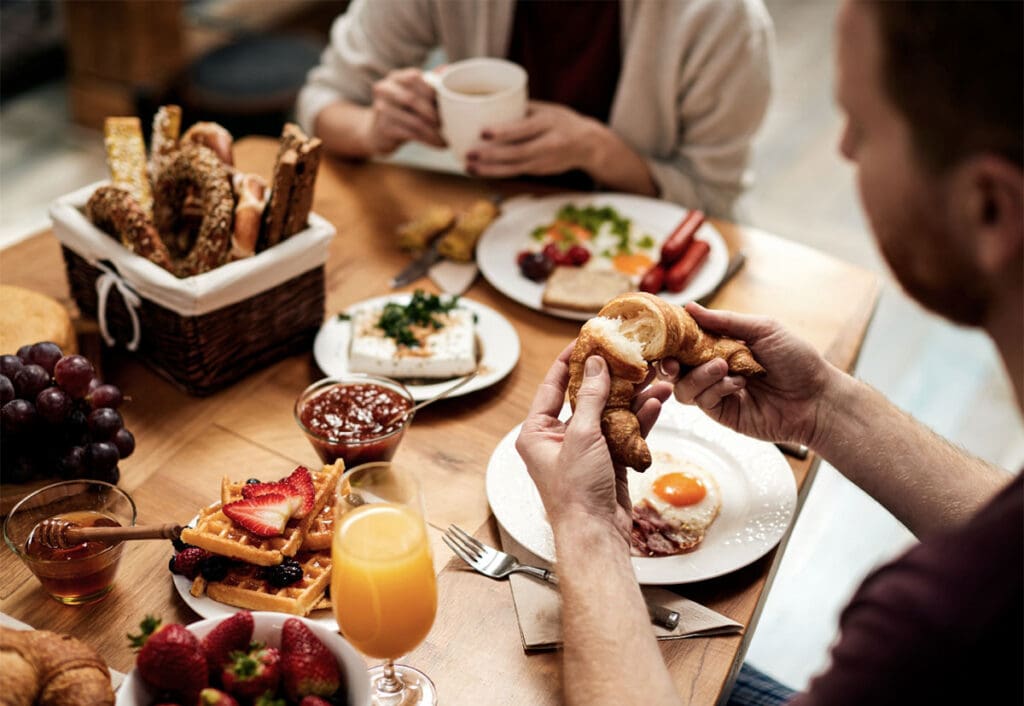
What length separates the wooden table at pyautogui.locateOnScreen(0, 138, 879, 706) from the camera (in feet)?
4.76

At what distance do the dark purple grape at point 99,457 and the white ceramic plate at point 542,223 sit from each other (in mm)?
948

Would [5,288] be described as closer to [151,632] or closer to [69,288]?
[69,288]

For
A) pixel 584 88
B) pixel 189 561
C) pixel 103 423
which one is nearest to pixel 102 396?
pixel 103 423

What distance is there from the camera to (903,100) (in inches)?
44.2

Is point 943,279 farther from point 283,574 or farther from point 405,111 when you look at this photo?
point 405,111

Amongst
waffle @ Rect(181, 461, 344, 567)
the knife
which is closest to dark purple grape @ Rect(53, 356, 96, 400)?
waffle @ Rect(181, 461, 344, 567)

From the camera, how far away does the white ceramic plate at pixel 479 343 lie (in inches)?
77.7

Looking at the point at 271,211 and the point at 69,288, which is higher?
the point at 271,211

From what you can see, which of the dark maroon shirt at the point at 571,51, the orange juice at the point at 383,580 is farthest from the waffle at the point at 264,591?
the dark maroon shirt at the point at 571,51

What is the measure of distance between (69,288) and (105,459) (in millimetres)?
689

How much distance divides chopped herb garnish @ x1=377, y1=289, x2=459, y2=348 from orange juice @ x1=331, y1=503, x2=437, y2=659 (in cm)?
73

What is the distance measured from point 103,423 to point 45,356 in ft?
0.51

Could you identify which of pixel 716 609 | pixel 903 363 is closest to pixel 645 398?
pixel 716 609

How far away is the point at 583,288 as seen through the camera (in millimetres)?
2240
